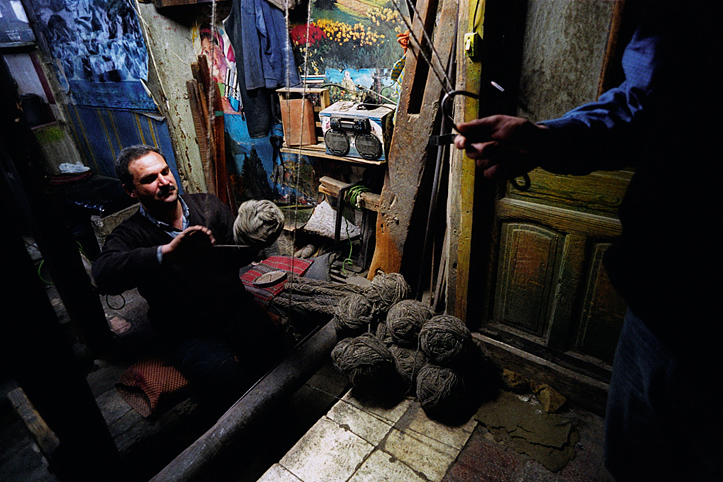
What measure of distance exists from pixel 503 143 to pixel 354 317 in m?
1.92

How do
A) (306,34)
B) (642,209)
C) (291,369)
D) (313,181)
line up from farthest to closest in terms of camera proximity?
1. (313,181)
2. (306,34)
3. (291,369)
4. (642,209)

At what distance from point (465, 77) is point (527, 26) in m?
0.41

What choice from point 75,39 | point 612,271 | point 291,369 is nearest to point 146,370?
point 291,369

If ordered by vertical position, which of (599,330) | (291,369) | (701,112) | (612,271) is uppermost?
(701,112)

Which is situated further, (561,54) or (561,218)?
(561,218)

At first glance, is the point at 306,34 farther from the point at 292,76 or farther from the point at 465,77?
the point at 465,77

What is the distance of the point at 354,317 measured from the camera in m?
2.79

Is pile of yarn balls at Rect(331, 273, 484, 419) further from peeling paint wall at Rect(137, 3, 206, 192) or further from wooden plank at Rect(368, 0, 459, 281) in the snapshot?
peeling paint wall at Rect(137, 3, 206, 192)

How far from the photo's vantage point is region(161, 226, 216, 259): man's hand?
6.75 ft

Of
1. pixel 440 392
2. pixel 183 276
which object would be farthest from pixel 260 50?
pixel 440 392

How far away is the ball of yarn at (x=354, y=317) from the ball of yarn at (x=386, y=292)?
74mm

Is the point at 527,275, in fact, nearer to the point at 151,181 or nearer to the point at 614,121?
the point at 614,121

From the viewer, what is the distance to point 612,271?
1320mm

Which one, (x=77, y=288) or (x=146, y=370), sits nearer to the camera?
(x=146, y=370)
